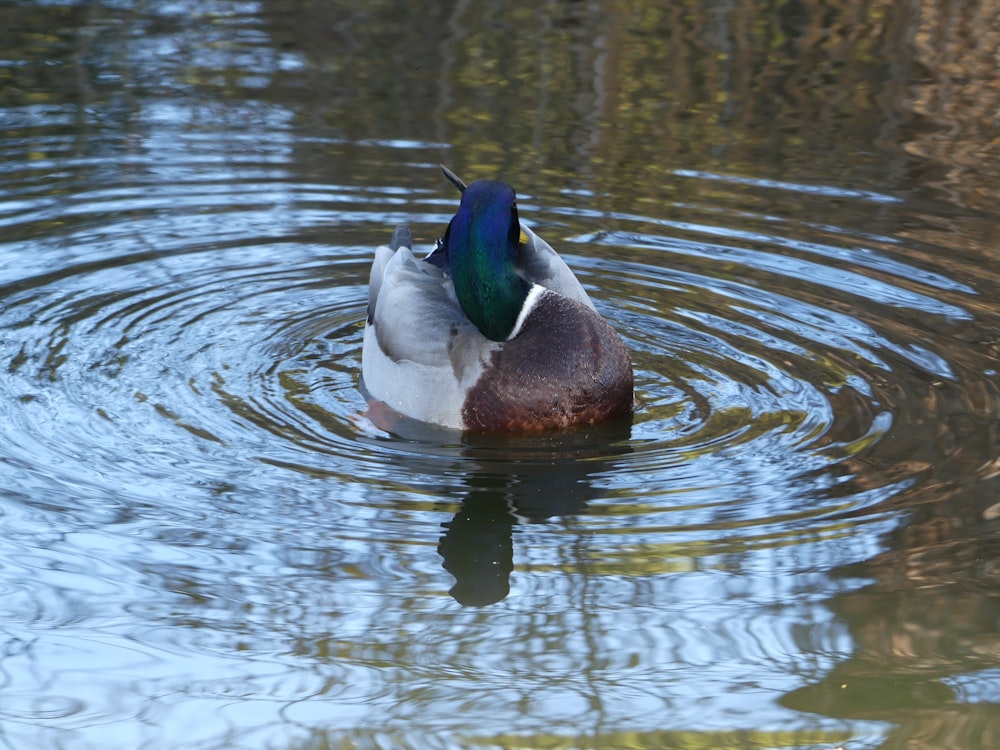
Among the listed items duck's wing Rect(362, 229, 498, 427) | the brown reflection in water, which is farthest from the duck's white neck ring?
the brown reflection in water

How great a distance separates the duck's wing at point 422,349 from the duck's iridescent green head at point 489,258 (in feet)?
0.35

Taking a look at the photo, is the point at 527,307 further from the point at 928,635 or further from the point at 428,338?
the point at 928,635

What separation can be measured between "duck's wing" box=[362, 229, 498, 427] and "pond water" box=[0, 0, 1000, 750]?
0.42ft

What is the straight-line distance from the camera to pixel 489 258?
19.7 ft

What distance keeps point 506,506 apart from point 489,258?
3.77 ft

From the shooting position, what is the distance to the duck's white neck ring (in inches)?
240

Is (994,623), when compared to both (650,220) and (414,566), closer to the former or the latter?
(414,566)

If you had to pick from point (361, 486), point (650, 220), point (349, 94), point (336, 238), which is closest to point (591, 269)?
point (650, 220)

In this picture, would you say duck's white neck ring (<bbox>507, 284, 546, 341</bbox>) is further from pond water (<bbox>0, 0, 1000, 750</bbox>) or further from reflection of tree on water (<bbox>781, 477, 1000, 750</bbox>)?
reflection of tree on water (<bbox>781, 477, 1000, 750</bbox>)

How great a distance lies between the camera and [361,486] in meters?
5.39

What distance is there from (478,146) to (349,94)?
1585mm

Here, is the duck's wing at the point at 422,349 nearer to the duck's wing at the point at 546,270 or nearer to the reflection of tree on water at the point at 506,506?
the duck's wing at the point at 546,270

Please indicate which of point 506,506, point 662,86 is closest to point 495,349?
point 506,506

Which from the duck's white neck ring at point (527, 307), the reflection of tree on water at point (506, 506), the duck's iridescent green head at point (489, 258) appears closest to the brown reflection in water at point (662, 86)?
the duck's white neck ring at point (527, 307)
